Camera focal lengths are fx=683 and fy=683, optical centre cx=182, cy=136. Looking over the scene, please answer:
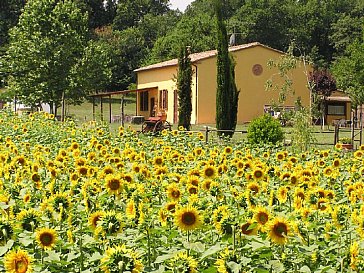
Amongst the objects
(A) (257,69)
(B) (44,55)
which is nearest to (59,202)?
(B) (44,55)

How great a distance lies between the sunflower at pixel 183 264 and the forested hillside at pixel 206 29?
44.7 m

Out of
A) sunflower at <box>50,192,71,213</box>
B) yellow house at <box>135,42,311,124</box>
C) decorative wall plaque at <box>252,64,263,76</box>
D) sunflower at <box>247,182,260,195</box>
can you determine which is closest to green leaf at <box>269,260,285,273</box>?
sunflower at <box>50,192,71,213</box>

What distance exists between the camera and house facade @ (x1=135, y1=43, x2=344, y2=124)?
31.7m

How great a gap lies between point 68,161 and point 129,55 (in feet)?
163

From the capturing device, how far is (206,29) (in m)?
50.8

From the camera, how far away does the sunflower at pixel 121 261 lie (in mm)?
2346

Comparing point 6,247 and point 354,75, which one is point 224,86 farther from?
point 6,247

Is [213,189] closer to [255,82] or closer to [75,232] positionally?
[75,232]

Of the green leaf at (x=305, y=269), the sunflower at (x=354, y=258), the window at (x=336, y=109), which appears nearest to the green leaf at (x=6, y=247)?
the green leaf at (x=305, y=269)

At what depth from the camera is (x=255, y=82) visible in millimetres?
32812

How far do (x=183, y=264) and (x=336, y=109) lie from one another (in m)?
35.8

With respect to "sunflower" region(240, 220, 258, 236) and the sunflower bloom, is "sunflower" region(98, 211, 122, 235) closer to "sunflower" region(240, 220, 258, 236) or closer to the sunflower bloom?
the sunflower bloom

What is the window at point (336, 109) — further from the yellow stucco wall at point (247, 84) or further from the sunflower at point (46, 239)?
the sunflower at point (46, 239)

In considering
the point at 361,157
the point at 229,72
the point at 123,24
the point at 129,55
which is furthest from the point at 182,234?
the point at 123,24
